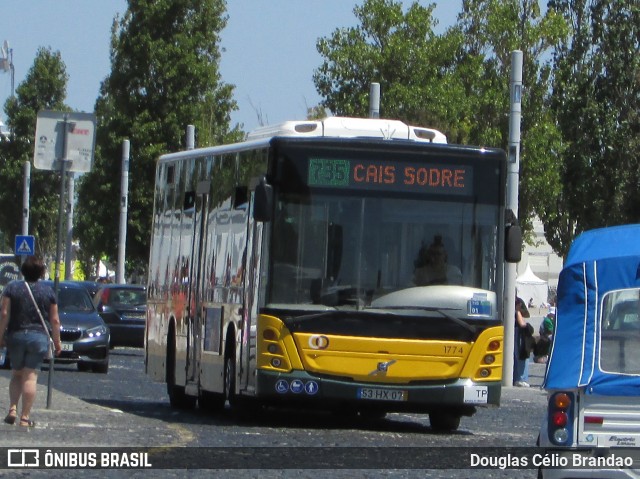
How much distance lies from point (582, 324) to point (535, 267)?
362 feet

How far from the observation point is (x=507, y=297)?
31.5 metres

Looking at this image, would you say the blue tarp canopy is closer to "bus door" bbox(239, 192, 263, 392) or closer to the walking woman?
the walking woman

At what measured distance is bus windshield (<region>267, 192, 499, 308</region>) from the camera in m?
18.8

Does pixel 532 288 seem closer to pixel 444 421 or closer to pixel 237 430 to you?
pixel 444 421

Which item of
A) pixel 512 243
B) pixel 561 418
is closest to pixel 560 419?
pixel 561 418

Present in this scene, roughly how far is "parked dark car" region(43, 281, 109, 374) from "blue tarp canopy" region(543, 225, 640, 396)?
74.2 ft

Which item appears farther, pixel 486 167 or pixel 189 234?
pixel 189 234

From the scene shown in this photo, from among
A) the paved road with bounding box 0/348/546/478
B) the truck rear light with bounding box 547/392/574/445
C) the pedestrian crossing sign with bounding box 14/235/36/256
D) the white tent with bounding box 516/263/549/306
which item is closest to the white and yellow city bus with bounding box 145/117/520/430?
the paved road with bounding box 0/348/546/478

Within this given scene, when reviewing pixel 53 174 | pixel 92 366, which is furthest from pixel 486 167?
pixel 53 174

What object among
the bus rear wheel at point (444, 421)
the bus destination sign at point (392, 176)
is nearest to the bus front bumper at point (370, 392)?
the bus rear wheel at point (444, 421)

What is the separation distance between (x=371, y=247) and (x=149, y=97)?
54.3 meters

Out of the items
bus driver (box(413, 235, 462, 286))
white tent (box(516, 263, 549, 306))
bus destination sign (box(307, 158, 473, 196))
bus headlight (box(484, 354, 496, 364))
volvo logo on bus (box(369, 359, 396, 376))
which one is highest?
white tent (box(516, 263, 549, 306))

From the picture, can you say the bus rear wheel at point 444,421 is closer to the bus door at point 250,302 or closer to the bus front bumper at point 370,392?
the bus front bumper at point 370,392

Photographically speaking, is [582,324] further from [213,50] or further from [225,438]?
[213,50]
